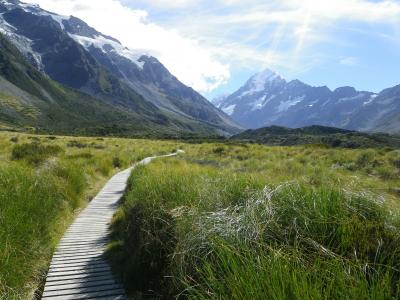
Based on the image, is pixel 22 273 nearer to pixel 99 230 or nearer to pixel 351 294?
pixel 99 230

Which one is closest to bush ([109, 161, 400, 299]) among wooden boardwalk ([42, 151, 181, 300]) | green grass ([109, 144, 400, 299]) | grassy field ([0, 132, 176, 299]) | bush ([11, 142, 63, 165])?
green grass ([109, 144, 400, 299])

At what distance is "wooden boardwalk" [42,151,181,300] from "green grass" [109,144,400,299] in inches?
15.2

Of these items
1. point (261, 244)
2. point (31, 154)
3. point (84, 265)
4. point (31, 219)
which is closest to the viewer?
point (261, 244)

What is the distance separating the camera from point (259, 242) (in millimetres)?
6000

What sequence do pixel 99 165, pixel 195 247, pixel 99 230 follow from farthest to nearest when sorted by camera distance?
pixel 99 165 → pixel 99 230 → pixel 195 247

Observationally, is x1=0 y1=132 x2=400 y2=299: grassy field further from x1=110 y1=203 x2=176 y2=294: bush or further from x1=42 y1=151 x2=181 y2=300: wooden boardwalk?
x1=42 y1=151 x2=181 y2=300: wooden boardwalk

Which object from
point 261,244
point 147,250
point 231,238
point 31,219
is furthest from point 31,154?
point 261,244


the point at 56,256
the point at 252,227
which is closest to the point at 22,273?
the point at 56,256

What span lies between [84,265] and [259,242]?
500 cm

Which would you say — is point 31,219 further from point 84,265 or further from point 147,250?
point 147,250

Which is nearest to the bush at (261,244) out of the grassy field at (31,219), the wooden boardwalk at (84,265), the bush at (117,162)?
the wooden boardwalk at (84,265)

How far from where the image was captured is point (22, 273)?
7.66 metres

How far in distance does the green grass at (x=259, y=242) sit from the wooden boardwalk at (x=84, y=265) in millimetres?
386

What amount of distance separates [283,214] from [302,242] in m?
0.58
